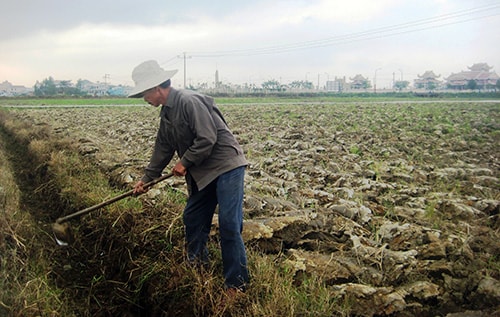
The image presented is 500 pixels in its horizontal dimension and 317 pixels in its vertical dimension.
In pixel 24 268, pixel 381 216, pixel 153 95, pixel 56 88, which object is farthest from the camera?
pixel 56 88

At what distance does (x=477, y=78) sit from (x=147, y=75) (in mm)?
50363

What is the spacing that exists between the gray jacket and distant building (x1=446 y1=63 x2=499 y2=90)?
4585 cm

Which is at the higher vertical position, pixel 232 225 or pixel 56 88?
pixel 56 88

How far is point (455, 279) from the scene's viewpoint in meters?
3.46

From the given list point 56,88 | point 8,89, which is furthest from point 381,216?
point 56,88

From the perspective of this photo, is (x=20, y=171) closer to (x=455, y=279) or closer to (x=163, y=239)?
(x=163, y=239)

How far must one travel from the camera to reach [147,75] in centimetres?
336

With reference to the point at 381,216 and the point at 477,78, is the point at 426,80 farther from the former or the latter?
the point at 381,216

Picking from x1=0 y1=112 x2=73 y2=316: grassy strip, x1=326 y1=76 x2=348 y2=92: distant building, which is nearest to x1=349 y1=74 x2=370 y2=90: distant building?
x1=326 y1=76 x2=348 y2=92: distant building

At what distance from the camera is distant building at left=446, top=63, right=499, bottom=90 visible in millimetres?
43906

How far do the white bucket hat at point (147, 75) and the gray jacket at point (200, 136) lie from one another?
132 mm

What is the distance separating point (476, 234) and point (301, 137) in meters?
7.02

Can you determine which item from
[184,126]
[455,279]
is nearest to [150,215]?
[184,126]

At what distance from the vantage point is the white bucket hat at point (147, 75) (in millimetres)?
3289
